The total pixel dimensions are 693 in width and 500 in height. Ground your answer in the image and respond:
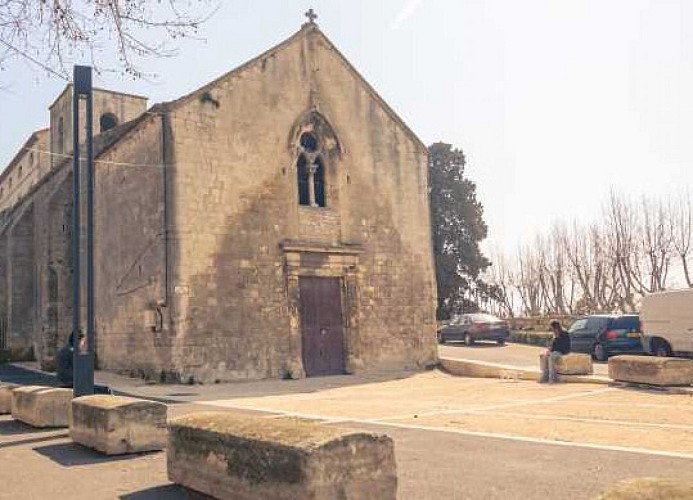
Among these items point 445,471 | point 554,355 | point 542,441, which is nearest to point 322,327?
point 554,355

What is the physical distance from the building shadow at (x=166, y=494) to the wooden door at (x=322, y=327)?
509 inches

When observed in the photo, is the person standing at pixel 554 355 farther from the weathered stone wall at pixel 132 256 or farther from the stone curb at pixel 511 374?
the weathered stone wall at pixel 132 256

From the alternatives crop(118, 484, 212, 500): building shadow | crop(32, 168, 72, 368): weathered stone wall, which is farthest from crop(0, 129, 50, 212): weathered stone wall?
crop(118, 484, 212, 500): building shadow

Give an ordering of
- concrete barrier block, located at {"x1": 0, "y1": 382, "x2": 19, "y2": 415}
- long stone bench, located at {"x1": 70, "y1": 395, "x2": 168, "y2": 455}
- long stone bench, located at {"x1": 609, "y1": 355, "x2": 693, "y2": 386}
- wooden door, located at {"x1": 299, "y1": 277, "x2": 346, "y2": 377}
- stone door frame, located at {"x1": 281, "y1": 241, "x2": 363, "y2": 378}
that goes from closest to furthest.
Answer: long stone bench, located at {"x1": 70, "y1": 395, "x2": 168, "y2": 455} → concrete barrier block, located at {"x1": 0, "y1": 382, "x2": 19, "y2": 415} → long stone bench, located at {"x1": 609, "y1": 355, "x2": 693, "y2": 386} → stone door frame, located at {"x1": 281, "y1": 241, "x2": 363, "y2": 378} → wooden door, located at {"x1": 299, "y1": 277, "x2": 346, "y2": 377}

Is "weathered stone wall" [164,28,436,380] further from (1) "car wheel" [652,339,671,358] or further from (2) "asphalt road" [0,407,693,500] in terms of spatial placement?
(2) "asphalt road" [0,407,693,500]

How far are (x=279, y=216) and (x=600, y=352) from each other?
10.3 metres

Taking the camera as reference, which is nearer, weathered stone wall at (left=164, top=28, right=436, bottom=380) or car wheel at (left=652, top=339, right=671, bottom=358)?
weathered stone wall at (left=164, top=28, right=436, bottom=380)

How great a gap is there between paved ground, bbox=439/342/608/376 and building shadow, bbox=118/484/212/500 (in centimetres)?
1320

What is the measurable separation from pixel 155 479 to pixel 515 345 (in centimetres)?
2309

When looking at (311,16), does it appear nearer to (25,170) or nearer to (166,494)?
(166,494)

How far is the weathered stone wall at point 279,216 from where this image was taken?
56.2 ft

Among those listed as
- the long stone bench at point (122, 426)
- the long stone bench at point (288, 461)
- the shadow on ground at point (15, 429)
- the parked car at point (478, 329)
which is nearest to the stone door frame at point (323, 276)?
the shadow on ground at point (15, 429)

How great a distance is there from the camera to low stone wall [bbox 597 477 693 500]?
9.60 ft

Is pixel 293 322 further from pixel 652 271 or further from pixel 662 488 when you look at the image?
pixel 652 271
